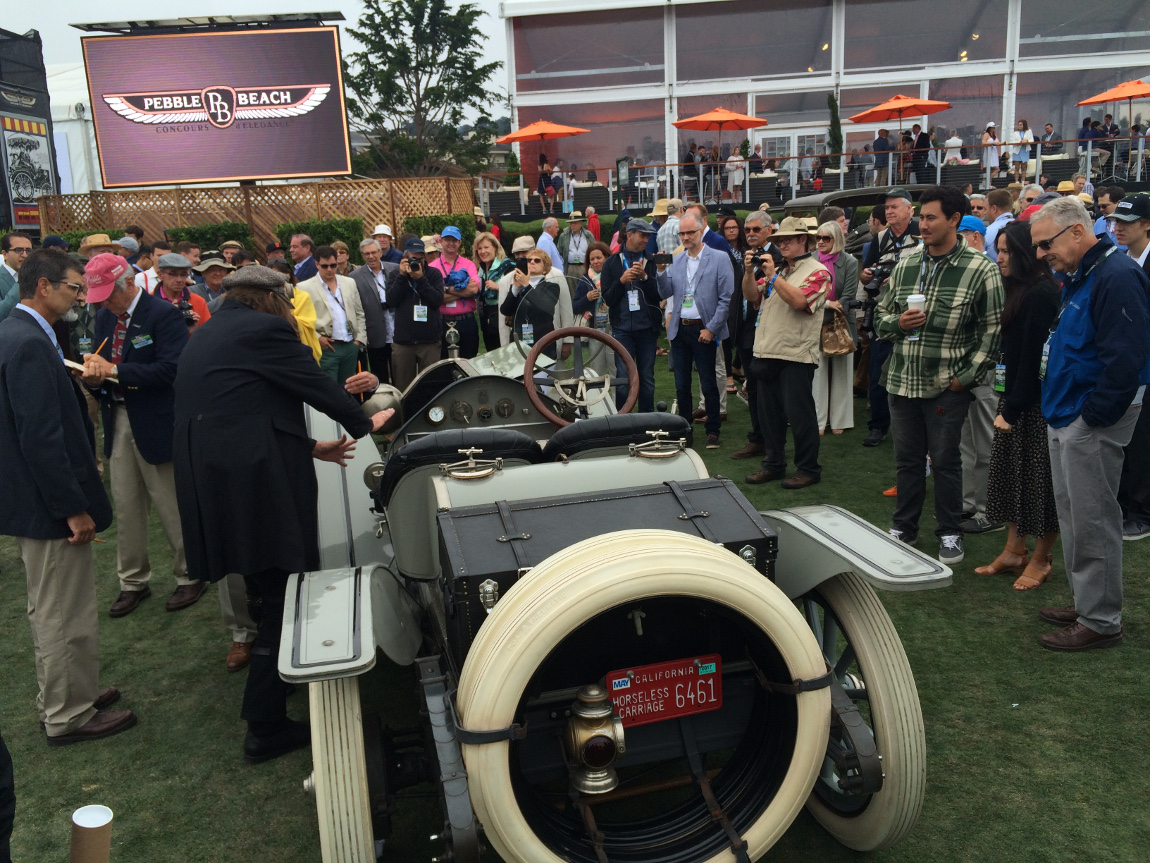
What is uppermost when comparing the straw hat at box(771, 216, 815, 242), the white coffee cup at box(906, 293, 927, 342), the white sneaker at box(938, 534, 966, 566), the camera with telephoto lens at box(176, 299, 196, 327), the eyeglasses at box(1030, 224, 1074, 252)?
the straw hat at box(771, 216, 815, 242)

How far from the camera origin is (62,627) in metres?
3.51

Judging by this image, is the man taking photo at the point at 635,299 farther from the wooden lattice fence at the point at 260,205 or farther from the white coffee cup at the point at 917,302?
the wooden lattice fence at the point at 260,205

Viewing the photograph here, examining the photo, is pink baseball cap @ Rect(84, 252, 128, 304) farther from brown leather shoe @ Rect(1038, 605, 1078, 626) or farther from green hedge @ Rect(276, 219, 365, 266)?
green hedge @ Rect(276, 219, 365, 266)

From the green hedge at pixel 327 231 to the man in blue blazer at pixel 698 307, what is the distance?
1195 cm

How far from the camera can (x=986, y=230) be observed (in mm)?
7152

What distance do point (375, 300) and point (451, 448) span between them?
17.5ft

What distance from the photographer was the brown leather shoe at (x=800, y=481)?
622cm

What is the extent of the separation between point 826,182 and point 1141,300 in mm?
17052

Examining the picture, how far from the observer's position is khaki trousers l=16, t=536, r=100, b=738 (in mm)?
3475

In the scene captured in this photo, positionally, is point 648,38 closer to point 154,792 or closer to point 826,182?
point 826,182

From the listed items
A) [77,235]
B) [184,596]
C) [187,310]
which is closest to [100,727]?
[184,596]

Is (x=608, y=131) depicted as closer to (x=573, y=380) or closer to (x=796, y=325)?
(x=796, y=325)

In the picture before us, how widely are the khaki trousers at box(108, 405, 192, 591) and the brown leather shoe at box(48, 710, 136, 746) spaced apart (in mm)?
1154

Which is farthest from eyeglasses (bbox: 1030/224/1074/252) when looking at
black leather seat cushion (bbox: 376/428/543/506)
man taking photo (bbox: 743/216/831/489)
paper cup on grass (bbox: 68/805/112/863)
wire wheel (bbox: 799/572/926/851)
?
paper cup on grass (bbox: 68/805/112/863)
